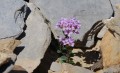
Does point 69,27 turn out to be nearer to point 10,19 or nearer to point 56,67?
point 56,67

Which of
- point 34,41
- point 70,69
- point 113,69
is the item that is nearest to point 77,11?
point 34,41

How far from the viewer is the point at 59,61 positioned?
15.7 feet

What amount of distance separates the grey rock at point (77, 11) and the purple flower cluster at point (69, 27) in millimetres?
215

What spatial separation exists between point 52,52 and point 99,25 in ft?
1.99

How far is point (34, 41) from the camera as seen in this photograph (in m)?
4.68

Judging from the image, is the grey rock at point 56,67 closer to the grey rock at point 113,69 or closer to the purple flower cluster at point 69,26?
the purple flower cluster at point 69,26

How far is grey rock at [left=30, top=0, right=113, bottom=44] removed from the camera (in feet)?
15.9

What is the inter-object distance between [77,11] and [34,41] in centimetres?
61

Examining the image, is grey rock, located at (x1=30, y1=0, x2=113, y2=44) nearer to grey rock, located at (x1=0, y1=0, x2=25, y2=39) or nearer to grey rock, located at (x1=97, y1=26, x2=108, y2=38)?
grey rock, located at (x1=97, y1=26, x2=108, y2=38)

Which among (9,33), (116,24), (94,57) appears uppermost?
(116,24)

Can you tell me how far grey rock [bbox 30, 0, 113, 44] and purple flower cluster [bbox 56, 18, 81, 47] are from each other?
21cm

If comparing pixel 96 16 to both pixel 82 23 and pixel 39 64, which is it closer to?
pixel 82 23

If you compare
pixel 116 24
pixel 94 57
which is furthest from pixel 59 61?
pixel 116 24

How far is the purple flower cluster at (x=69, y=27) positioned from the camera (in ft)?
15.0
